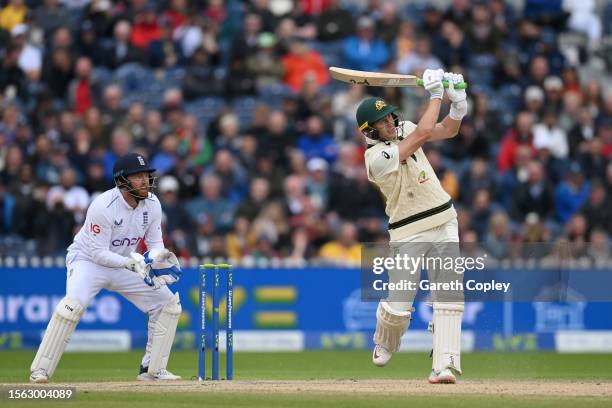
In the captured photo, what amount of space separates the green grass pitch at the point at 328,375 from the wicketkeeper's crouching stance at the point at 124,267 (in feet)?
1.51

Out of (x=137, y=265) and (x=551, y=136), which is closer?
(x=137, y=265)

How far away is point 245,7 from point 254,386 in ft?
40.4

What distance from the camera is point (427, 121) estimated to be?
35.8 ft

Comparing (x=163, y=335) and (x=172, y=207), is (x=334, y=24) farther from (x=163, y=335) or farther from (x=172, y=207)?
(x=163, y=335)

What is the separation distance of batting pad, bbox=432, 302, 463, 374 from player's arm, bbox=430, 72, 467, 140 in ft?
4.77

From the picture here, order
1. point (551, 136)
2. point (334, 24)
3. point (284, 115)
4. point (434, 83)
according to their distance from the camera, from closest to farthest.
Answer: point (434, 83)
point (284, 115)
point (551, 136)
point (334, 24)

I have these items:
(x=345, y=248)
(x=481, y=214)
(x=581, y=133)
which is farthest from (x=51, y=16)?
(x=581, y=133)

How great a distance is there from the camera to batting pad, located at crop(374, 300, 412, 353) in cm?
1143

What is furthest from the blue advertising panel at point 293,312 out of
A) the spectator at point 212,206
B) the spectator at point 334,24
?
the spectator at point 334,24

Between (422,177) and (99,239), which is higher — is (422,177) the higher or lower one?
the higher one

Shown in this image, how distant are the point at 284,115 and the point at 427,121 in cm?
980

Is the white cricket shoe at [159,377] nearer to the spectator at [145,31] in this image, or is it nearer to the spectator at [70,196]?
the spectator at [70,196]

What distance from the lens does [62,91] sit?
21.4 metres

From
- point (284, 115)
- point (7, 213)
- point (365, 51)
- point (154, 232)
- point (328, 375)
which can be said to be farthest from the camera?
point (365, 51)
